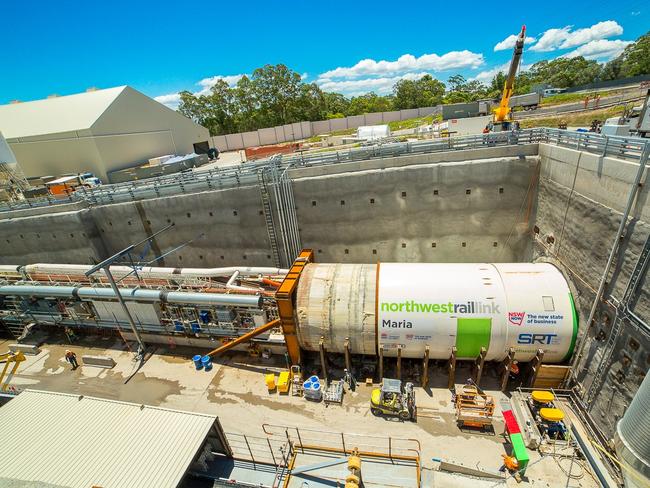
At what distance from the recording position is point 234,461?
1073 centimetres

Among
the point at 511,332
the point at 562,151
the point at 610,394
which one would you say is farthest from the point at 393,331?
the point at 562,151

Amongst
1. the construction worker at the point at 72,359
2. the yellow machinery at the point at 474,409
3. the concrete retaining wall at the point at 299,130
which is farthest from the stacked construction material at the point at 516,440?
the concrete retaining wall at the point at 299,130

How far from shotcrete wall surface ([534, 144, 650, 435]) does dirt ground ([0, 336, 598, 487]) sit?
3230mm

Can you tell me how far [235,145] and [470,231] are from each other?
69748 millimetres

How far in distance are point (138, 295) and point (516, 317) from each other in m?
19.5

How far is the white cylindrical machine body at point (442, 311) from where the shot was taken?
1273 cm

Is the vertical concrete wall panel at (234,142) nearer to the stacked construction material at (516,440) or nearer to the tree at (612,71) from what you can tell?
the stacked construction material at (516,440)

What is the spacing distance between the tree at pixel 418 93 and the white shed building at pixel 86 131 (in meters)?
73.8

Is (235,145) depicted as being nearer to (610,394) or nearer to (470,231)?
(470,231)

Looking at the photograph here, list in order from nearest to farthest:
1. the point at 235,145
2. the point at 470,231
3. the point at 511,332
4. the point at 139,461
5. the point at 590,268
Answer: the point at 139,461, the point at 590,268, the point at 511,332, the point at 470,231, the point at 235,145

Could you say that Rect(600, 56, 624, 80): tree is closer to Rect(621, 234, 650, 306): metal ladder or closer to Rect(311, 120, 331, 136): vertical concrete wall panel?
Rect(311, 120, 331, 136): vertical concrete wall panel

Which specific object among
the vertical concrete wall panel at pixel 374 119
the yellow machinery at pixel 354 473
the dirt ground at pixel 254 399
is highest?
the vertical concrete wall panel at pixel 374 119

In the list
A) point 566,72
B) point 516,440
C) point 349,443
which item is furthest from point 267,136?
point 566,72

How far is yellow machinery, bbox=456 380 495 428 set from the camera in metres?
11.9
